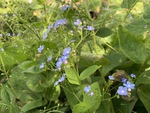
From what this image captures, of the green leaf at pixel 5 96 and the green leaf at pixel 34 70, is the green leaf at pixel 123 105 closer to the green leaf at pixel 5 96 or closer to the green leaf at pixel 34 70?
the green leaf at pixel 34 70

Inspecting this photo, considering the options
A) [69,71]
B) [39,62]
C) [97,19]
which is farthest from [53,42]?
[69,71]

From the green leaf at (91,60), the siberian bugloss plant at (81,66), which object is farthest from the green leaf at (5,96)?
the green leaf at (91,60)

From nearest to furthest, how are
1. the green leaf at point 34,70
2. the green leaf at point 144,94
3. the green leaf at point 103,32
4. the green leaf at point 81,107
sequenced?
the green leaf at point 81,107 < the green leaf at point 144,94 < the green leaf at point 34,70 < the green leaf at point 103,32

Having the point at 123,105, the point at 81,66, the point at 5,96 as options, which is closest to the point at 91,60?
the point at 81,66

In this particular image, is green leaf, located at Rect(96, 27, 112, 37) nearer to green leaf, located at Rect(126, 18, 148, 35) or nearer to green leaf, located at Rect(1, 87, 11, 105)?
green leaf, located at Rect(126, 18, 148, 35)

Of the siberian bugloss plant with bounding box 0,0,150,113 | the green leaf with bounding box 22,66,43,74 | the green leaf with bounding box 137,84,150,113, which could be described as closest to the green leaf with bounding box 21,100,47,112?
the siberian bugloss plant with bounding box 0,0,150,113

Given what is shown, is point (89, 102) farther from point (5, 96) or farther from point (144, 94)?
point (5, 96)
